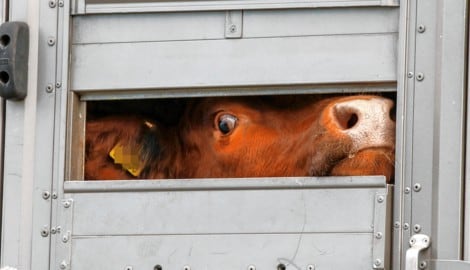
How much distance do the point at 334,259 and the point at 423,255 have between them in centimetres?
27

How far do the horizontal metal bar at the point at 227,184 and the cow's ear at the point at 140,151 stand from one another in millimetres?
182

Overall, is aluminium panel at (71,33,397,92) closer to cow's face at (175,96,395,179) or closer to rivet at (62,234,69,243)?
cow's face at (175,96,395,179)

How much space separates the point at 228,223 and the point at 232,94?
45 centimetres

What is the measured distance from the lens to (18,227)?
14.0ft

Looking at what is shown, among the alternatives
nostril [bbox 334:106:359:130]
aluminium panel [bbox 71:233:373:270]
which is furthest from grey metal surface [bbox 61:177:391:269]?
nostril [bbox 334:106:359:130]

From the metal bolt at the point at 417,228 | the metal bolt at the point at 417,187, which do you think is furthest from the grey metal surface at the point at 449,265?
the metal bolt at the point at 417,187

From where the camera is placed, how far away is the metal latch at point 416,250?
379cm

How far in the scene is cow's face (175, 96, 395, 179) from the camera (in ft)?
13.3

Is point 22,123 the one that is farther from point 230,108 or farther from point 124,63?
point 230,108

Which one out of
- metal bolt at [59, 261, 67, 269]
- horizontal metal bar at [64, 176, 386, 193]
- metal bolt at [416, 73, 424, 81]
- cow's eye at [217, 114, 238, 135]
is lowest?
metal bolt at [59, 261, 67, 269]

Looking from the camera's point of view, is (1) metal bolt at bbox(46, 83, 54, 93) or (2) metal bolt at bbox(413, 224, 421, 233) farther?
(1) metal bolt at bbox(46, 83, 54, 93)

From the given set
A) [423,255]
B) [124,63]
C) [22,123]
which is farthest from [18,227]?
[423,255]

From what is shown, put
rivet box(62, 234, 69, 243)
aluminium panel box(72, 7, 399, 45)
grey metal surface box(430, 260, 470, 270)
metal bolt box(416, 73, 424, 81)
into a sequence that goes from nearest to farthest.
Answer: grey metal surface box(430, 260, 470, 270) < metal bolt box(416, 73, 424, 81) < aluminium panel box(72, 7, 399, 45) < rivet box(62, 234, 69, 243)

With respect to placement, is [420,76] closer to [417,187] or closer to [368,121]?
[368,121]
